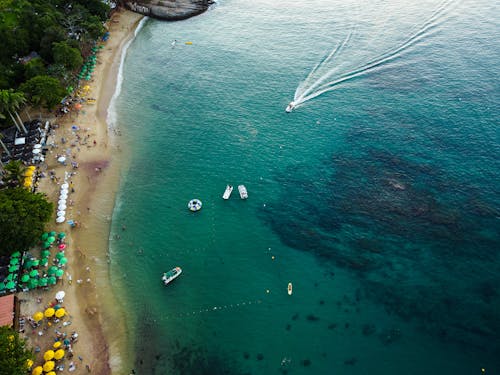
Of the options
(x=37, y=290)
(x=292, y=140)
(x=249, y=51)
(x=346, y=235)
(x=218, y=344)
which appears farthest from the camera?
(x=249, y=51)

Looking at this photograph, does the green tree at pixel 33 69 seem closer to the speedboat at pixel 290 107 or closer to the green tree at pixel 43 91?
the green tree at pixel 43 91

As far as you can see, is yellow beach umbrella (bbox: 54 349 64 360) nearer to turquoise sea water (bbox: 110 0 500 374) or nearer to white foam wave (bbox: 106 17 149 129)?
turquoise sea water (bbox: 110 0 500 374)

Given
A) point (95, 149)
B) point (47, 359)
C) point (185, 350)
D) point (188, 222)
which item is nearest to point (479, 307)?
point (185, 350)

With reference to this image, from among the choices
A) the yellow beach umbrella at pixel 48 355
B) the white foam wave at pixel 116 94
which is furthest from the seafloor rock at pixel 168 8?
the yellow beach umbrella at pixel 48 355

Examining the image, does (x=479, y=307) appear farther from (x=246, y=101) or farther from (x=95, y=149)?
(x=95, y=149)

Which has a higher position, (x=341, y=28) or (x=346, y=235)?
(x=341, y=28)

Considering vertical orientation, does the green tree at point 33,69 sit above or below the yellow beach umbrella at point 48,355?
above
